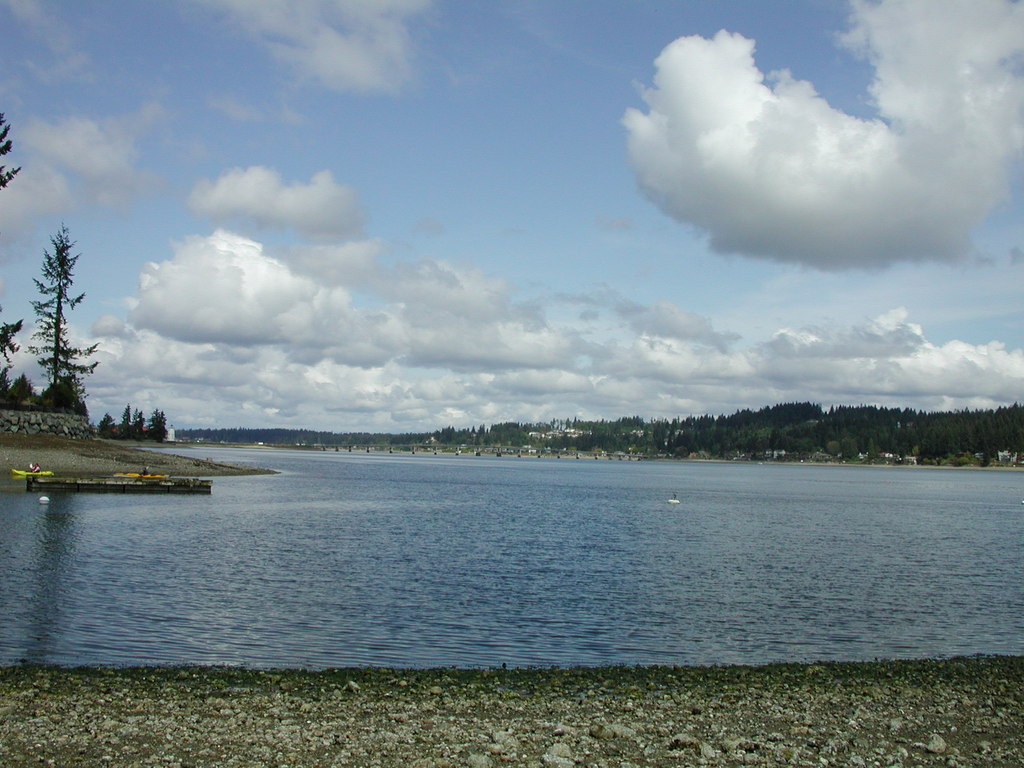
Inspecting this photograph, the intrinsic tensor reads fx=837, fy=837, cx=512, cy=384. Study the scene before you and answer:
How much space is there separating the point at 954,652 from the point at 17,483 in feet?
222

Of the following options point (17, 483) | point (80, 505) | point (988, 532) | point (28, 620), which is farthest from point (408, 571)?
point (988, 532)

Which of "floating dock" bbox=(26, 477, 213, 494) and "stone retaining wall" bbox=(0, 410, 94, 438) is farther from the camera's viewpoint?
"stone retaining wall" bbox=(0, 410, 94, 438)

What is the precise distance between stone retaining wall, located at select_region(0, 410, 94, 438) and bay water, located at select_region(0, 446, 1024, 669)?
22.0 meters

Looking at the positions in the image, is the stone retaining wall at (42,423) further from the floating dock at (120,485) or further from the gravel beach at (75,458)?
the floating dock at (120,485)

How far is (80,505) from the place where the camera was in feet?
182

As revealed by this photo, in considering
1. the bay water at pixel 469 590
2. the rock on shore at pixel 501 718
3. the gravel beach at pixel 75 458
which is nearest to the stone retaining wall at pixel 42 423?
the gravel beach at pixel 75 458

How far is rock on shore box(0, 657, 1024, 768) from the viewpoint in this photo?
12.3m

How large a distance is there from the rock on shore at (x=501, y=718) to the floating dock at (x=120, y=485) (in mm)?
53185

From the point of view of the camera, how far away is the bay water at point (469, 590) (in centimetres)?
2189

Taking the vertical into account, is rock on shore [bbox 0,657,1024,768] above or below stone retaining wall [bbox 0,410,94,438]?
below

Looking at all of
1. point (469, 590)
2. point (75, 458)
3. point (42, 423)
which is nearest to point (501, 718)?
point (469, 590)

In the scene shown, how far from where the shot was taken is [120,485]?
228 ft

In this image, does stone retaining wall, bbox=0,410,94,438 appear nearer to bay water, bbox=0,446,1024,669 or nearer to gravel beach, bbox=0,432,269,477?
gravel beach, bbox=0,432,269,477

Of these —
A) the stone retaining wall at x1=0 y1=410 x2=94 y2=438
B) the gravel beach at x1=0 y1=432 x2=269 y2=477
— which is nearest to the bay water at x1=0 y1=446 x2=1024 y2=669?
the gravel beach at x1=0 y1=432 x2=269 y2=477
